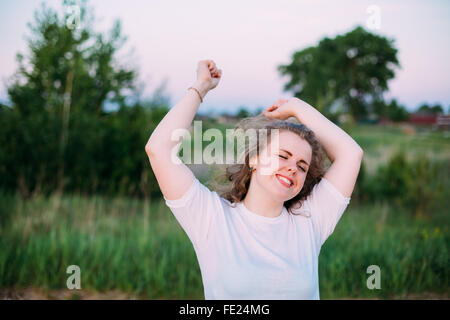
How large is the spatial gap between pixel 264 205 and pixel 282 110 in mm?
520

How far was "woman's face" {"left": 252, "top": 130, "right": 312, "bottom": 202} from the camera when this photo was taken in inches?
65.2

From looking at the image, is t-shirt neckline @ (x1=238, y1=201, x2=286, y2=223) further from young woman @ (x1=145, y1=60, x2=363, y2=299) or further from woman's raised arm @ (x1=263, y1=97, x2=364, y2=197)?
woman's raised arm @ (x1=263, y1=97, x2=364, y2=197)

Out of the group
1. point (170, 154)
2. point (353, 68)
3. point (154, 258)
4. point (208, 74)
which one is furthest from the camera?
point (353, 68)

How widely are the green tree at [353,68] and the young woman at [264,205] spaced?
49.0ft

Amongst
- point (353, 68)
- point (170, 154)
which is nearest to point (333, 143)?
point (170, 154)

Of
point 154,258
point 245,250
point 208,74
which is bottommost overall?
point 154,258

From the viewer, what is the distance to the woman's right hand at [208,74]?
5.88 ft

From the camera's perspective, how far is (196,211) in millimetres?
1604

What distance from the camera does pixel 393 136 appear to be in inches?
433

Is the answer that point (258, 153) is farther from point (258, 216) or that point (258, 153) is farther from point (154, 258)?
point (154, 258)

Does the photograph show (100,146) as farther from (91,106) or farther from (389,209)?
(389,209)

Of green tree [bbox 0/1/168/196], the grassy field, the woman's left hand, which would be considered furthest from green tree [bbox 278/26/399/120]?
the woman's left hand

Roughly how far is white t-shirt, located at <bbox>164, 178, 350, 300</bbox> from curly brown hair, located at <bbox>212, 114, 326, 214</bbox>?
0.18 m
